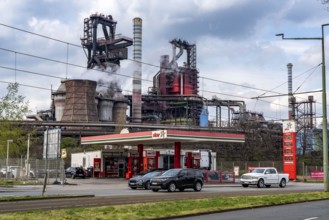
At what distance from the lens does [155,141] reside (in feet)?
180

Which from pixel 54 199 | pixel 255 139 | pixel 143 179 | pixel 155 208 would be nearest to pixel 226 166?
pixel 255 139

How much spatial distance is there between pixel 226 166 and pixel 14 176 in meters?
39.4

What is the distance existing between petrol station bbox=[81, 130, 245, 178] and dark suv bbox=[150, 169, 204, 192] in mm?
14687

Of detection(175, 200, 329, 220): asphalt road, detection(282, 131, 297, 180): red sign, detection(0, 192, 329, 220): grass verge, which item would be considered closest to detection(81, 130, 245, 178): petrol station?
detection(282, 131, 297, 180): red sign

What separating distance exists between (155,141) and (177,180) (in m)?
23.1

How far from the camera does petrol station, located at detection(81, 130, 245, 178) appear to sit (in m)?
49.3

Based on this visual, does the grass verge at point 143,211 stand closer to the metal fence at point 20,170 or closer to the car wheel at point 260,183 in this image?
the car wheel at point 260,183

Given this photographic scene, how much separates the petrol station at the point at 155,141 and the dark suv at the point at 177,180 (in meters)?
14.7

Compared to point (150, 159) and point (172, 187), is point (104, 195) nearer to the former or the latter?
point (172, 187)

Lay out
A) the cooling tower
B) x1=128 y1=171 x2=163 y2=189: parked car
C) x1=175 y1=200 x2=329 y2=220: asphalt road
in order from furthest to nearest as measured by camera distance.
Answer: the cooling tower, x1=128 y1=171 x2=163 y2=189: parked car, x1=175 y1=200 x2=329 y2=220: asphalt road

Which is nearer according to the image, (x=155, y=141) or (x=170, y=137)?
(x=170, y=137)

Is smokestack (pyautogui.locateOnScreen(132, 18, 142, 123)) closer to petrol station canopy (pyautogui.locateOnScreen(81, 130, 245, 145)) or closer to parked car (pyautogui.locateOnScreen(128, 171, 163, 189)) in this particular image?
petrol station canopy (pyautogui.locateOnScreen(81, 130, 245, 145))

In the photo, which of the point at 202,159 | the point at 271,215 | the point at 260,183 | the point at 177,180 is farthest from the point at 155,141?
the point at 271,215

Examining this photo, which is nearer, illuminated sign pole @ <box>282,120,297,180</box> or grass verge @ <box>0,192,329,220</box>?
grass verge @ <box>0,192,329,220</box>
